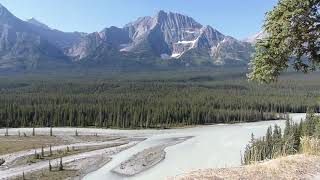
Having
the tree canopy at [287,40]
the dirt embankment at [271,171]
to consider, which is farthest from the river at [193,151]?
the dirt embankment at [271,171]

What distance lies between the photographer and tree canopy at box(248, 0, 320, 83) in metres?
19.5

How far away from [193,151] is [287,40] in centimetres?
10395

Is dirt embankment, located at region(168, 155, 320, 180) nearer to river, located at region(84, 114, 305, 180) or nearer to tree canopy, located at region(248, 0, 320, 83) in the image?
tree canopy, located at region(248, 0, 320, 83)

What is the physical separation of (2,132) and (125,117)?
4291cm

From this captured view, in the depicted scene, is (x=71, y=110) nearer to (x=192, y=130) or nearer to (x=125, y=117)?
(x=125, y=117)

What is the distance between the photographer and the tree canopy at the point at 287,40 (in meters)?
19.5

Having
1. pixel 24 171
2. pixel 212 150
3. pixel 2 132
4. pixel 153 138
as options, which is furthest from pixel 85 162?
pixel 2 132

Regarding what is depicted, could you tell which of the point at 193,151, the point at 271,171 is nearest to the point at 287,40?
the point at 271,171

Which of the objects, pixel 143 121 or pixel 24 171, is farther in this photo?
pixel 143 121

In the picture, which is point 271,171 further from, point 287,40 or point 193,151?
point 193,151

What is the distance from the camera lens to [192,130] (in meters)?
178

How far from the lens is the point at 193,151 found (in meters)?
123

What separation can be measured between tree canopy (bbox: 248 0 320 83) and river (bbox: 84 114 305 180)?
44.5 m

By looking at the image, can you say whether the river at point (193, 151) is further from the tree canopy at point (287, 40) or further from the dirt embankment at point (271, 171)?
the dirt embankment at point (271, 171)
